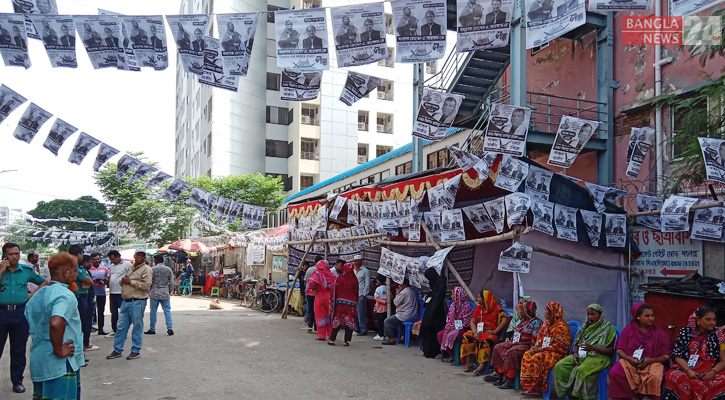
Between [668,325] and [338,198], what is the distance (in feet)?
27.6

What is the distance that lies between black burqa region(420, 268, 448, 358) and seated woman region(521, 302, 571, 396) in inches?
113

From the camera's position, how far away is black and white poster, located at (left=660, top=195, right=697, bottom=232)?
28.8 ft

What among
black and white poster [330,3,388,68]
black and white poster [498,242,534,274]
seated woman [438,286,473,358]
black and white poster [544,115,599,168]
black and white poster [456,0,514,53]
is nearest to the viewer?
black and white poster [456,0,514,53]

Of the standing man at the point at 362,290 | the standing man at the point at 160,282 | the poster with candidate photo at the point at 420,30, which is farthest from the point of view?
the standing man at the point at 362,290

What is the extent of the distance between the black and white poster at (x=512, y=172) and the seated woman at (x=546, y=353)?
7.05 ft

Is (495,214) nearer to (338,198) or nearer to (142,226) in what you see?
(338,198)

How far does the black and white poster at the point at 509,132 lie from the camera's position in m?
8.77

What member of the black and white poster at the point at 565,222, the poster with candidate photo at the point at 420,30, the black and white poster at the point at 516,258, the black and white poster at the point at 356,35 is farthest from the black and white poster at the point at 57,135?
the black and white poster at the point at 565,222

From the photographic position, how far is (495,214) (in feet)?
33.6

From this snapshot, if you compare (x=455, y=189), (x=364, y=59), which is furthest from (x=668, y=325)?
(x=364, y=59)

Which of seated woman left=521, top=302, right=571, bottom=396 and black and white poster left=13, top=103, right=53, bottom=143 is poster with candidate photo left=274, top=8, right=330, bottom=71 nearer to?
seated woman left=521, top=302, right=571, bottom=396

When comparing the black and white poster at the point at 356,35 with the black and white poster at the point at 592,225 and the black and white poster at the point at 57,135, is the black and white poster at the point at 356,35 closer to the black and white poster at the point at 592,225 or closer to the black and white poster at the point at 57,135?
the black and white poster at the point at 592,225

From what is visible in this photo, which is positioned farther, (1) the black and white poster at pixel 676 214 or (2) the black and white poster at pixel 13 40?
(1) the black and white poster at pixel 676 214

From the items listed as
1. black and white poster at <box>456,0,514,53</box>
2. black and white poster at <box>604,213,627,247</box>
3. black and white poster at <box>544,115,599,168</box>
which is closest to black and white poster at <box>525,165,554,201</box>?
black and white poster at <box>544,115,599,168</box>
